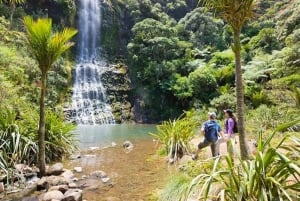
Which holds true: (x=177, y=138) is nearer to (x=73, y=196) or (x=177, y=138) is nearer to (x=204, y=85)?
(x=73, y=196)

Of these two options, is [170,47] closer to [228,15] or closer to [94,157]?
[94,157]

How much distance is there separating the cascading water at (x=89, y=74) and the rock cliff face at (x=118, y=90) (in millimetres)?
557

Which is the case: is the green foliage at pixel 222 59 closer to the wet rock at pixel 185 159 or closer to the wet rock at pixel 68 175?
the wet rock at pixel 185 159

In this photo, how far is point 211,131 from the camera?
8.09 m

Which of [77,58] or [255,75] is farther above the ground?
[77,58]

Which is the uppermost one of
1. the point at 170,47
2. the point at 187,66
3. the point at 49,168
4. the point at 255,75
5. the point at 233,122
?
the point at 170,47

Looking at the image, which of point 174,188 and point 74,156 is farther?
point 74,156

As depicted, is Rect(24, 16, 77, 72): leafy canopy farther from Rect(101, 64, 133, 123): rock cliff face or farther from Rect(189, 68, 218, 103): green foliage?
Rect(101, 64, 133, 123): rock cliff face

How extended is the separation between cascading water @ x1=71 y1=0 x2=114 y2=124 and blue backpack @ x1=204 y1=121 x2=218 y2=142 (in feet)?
62.7

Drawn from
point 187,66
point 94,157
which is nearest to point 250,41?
point 187,66

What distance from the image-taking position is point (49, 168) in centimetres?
829

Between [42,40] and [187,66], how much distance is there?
79.3ft

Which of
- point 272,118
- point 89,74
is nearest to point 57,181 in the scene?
point 272,118

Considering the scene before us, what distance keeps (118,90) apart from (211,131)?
22879 mm
